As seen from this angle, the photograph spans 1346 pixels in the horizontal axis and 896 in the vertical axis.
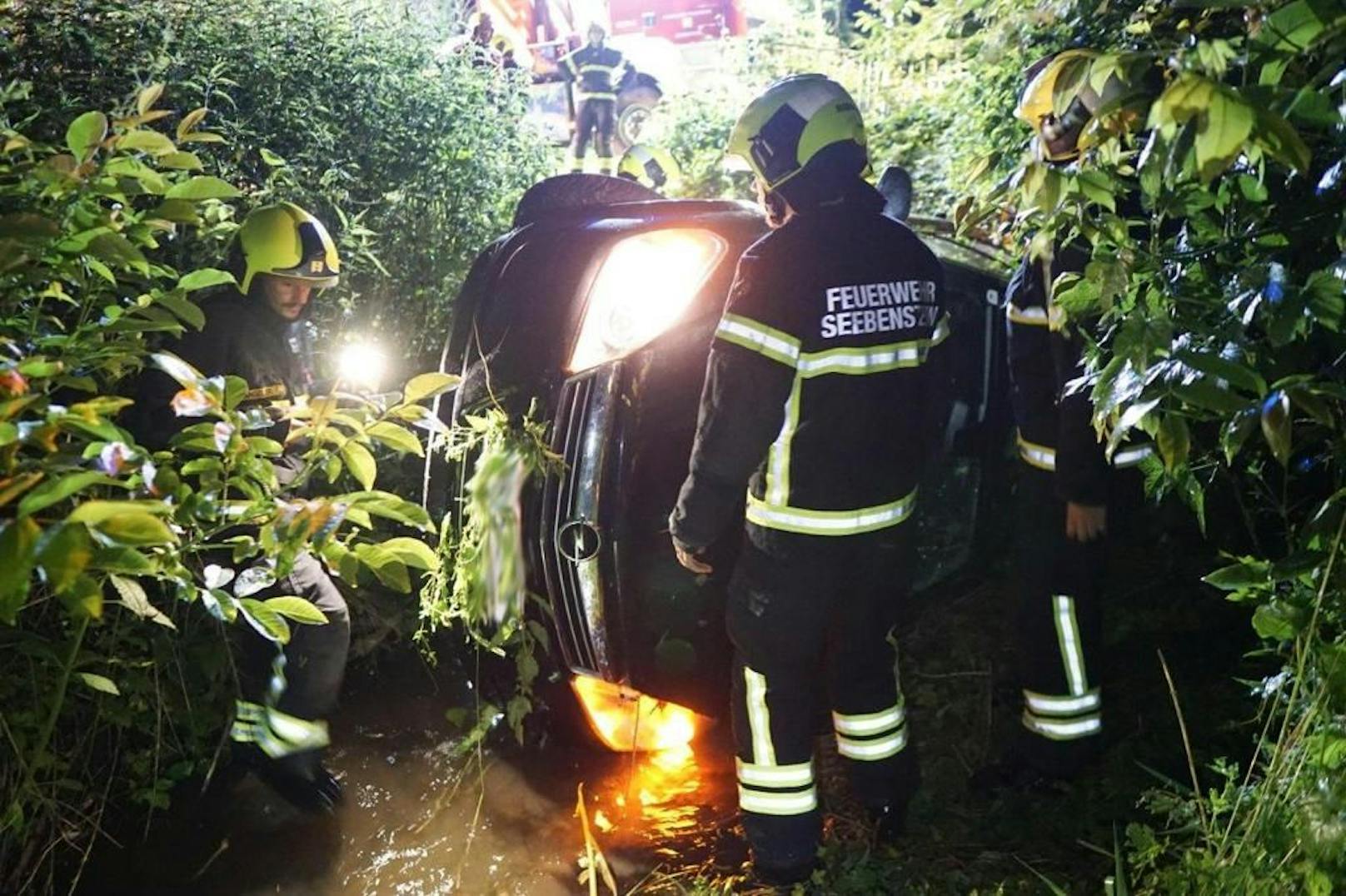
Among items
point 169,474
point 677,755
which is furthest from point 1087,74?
point 677,755

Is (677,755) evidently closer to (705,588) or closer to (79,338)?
(705,588)

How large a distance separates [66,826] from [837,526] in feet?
8.32

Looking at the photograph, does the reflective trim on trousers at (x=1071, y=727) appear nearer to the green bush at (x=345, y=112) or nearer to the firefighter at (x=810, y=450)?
the firefighter at (x=810, y=450)

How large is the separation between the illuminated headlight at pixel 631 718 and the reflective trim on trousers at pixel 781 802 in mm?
391

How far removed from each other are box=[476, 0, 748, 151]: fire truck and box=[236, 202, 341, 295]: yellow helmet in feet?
20.4

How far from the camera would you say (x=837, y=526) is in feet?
8.24

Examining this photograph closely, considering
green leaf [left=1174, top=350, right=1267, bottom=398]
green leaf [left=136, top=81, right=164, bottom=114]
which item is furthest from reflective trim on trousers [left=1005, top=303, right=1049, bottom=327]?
green leaf [left=136, top=81, right=164, bottom=114]

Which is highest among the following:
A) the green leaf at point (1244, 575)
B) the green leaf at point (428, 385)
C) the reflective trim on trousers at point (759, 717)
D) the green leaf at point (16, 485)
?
the green leaf at point (16, 485)

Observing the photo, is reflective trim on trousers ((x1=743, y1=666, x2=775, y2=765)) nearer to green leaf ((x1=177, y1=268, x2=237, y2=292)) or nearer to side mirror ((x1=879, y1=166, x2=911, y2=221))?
green leaf ((x1=177, y1=268, x2=237, y2=292))

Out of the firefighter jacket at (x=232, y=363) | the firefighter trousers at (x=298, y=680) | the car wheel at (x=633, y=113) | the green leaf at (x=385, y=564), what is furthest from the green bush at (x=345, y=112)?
the car wheel at (x=633, y=113)

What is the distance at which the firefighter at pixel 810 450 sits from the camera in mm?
2395

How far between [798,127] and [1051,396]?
1148mm

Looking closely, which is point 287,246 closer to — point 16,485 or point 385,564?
point 385,564

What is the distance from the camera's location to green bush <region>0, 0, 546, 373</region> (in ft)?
12.4
